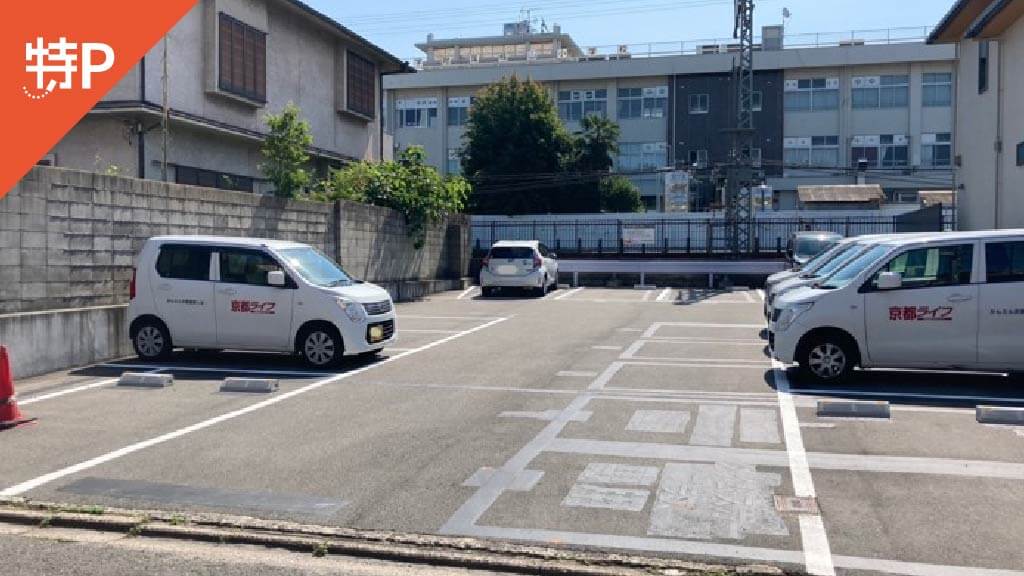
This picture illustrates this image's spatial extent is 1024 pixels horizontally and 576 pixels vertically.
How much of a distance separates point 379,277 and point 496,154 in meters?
23.4

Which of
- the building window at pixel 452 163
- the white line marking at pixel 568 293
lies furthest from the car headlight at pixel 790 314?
the building window at pixel 452 163

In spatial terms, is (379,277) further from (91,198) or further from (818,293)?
(818,293)

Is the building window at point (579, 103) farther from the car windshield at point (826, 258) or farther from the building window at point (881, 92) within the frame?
the car windshield at point (826, 258)

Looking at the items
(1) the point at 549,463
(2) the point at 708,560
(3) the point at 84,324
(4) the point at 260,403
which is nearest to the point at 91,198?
(3) the point at 84,324

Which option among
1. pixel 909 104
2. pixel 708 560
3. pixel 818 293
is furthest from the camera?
pixel 909 104

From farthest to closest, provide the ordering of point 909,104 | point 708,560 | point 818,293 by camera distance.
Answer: point 909,104 → point 818,293 → point 708,560

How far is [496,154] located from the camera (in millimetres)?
45906

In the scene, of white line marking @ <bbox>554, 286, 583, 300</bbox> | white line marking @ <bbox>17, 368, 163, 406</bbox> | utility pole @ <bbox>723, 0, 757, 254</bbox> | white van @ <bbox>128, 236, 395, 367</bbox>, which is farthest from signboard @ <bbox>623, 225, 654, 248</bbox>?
white line marking @ <bbox>17, 368, 163, 406</bbox>

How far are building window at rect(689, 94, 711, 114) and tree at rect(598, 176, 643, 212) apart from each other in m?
6.33

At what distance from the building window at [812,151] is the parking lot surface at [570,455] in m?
42.9

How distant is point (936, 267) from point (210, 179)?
17940 millimetres

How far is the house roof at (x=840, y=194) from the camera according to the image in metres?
42.8

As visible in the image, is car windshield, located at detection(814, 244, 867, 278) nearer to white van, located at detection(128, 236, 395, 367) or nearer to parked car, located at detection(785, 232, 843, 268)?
white van, located at detection(128, 236, 395, 367)

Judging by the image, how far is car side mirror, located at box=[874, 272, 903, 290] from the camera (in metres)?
10.3
